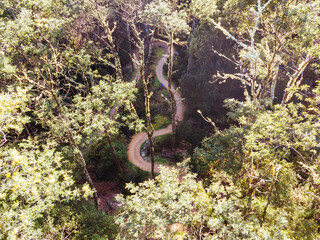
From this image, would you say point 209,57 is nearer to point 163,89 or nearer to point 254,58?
point 163,89

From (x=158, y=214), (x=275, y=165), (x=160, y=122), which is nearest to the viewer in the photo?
(x=158, y=214)

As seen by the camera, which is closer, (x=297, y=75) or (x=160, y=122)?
(x=297, y=75)

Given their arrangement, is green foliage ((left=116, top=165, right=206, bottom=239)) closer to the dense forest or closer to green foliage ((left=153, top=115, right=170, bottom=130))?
the dense forest

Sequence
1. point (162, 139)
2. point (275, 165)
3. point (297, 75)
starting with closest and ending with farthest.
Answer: point (275, 165) → point (297, 75) → point (162, 139)

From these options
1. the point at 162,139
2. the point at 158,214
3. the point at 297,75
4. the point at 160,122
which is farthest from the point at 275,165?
the point at 160,122

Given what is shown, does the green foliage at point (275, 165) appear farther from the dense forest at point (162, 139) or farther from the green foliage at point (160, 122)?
the green foliage at point (160, 122)

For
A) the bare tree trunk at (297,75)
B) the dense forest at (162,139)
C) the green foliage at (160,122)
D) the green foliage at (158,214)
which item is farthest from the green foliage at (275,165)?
the green foliage at (160,122)

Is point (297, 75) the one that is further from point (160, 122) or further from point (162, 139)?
point (160, 122)

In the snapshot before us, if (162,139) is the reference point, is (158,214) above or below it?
above
